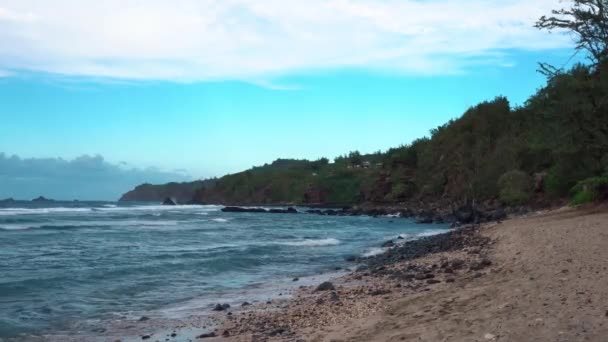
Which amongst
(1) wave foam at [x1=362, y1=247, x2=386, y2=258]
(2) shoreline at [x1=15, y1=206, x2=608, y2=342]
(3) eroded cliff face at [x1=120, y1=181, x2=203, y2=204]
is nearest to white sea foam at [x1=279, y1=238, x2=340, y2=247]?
(1) wave foam at [x1=362, y1=247, x2=386, y2=258]

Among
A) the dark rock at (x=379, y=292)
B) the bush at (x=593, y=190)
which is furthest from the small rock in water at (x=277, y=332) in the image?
the bush at (x=593, y=190)

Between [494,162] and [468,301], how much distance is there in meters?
47.8

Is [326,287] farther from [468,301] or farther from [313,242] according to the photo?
[313,242]

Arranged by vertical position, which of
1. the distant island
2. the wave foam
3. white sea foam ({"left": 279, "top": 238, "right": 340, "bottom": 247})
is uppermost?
the distant island

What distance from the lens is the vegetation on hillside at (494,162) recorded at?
76.1 feet

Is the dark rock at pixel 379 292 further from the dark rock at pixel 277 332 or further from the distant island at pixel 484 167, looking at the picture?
the distant island at pixel 484 167

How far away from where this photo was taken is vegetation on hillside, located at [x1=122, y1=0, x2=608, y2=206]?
23203mm

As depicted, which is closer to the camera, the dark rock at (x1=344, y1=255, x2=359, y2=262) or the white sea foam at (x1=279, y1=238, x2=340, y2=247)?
the dark rock at (x1=344, y1=255, x2=359, y2=262)

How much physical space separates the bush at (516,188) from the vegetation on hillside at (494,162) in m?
0.07

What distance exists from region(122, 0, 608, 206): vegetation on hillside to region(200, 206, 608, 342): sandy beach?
737 cm

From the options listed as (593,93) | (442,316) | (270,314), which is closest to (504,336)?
(442,316)

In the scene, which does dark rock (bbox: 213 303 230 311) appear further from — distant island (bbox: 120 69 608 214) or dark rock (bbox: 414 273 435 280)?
distant island (bbox: 120 69 608 214)

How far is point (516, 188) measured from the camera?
44.2 metres

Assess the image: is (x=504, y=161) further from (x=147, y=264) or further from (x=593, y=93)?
(x=147, y=264)
